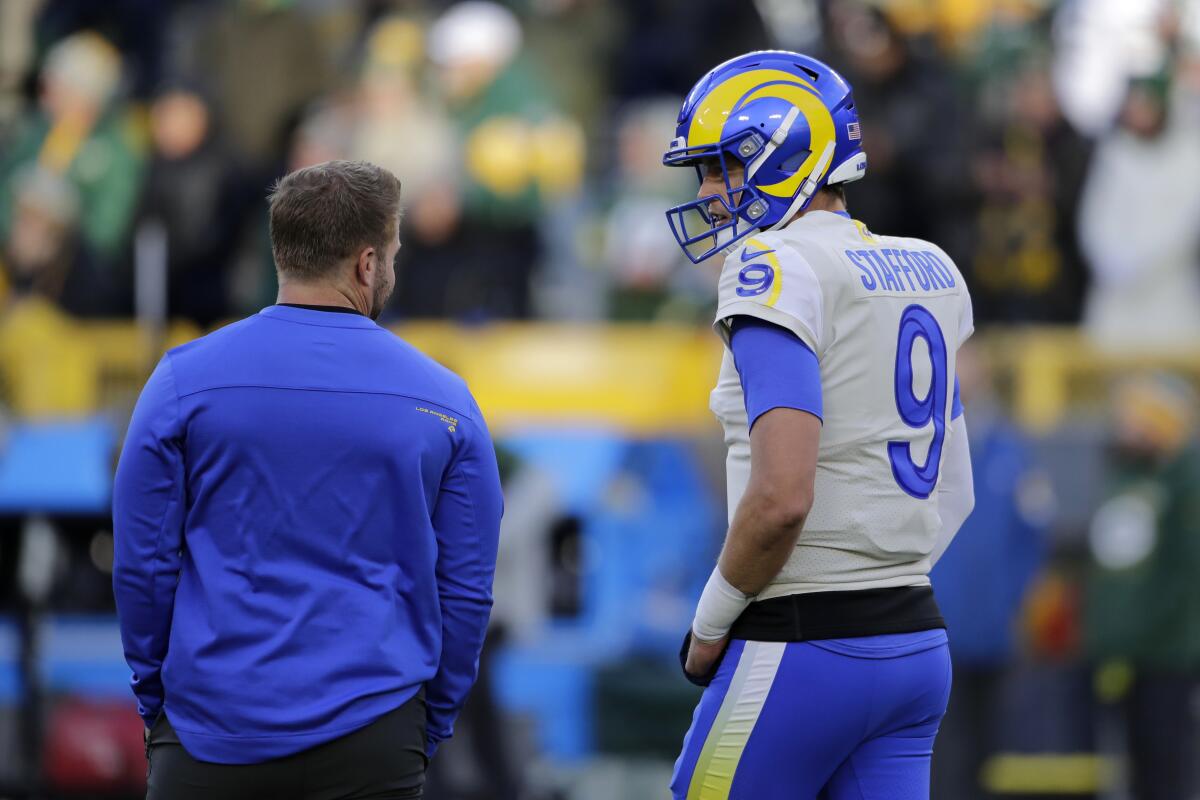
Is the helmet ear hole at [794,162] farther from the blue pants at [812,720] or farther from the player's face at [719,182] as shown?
the blue pants at [812,720]

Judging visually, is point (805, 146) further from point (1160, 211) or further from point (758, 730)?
point (1160, 211)

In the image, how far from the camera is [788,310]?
3.50 meters

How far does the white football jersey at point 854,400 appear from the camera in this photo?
11.7ft

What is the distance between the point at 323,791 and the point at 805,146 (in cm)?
152

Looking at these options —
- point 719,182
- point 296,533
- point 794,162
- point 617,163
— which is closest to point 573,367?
point 617,163

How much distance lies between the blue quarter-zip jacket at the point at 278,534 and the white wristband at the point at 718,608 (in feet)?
1.70

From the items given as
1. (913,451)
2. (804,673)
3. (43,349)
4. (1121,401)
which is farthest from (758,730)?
(43,349)

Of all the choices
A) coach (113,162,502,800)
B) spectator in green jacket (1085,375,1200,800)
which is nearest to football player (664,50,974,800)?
coach (113,162,502,800)

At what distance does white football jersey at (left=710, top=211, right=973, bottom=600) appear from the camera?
357 cm

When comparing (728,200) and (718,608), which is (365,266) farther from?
(718,608)

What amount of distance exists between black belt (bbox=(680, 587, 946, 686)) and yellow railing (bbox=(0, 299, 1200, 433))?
19.1ft

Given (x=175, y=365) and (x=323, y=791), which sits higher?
(x=175, y=365)

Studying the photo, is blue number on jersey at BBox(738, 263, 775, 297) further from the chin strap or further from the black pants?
the black pants

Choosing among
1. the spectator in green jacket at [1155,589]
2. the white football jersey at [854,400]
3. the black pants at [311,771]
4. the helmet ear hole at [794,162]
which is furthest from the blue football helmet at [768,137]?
the spectator in green jacket at [1155,589]
